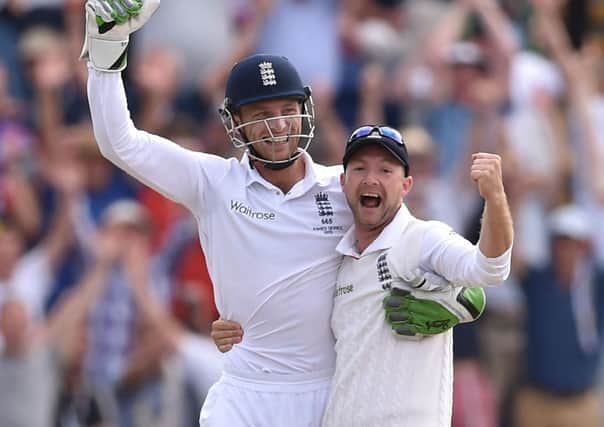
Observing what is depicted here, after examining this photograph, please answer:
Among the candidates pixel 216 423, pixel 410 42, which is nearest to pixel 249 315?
pixel 216 423

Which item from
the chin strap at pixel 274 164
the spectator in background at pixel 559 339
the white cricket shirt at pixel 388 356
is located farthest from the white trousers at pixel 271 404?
the spectator in background at pixel 559 339

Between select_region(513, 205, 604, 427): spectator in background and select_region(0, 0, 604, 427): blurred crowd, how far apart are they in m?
0.01

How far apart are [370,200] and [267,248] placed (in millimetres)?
494

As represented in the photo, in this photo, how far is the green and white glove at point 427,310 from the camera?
5473 mm

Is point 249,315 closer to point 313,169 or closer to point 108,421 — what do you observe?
point 313,169

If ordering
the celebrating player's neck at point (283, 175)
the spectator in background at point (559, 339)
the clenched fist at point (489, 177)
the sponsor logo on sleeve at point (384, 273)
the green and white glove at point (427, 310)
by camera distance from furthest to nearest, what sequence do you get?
the spectator in background at point (559, 339)
the celebrating player's neck at point (283, 175)
the sponsor logo on sleeve at point (384, 273)
the green and white glove at point (427, 310)
the clenched fist at point (489, 177)

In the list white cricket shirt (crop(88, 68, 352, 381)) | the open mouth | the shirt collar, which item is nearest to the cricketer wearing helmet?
white cricket shirt (crop(88, 68, 352, 381))

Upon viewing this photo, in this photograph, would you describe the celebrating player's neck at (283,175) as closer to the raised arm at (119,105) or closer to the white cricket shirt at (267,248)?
the white cricket shirt at (267,248)

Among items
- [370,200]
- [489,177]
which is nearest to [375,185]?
[370,200]

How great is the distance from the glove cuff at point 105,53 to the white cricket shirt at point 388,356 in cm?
125

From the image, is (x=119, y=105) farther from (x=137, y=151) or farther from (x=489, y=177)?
(x=489, y=177)

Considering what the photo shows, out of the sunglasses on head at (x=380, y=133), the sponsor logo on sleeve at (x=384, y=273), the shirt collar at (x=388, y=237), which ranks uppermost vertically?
the sunglasses on head at (x=380, y=133)

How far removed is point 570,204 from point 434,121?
123 centimetres

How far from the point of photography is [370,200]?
569 centimetres
